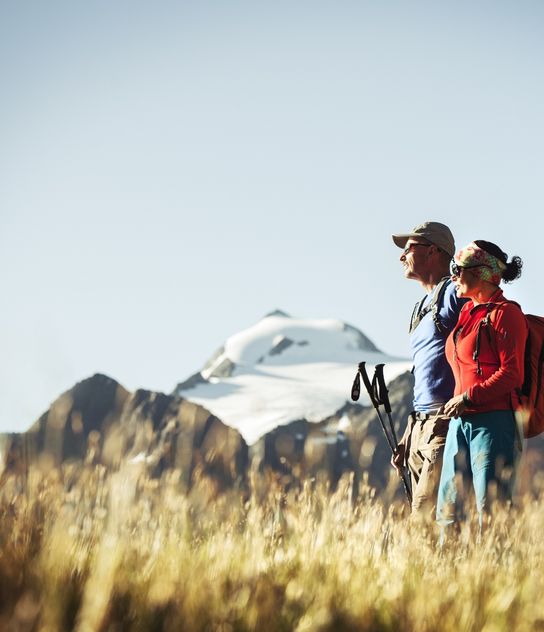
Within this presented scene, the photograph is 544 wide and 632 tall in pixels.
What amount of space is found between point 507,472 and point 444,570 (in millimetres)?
1021

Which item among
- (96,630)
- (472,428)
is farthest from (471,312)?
(96,630)

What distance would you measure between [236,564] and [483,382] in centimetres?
200

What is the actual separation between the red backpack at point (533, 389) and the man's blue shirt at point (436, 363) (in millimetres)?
614

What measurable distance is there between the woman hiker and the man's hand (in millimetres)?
610

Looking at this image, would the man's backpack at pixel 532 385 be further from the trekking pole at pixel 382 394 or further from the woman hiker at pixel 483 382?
the trekking pole at pixel 382 394

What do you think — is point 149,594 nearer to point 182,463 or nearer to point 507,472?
point 182,463

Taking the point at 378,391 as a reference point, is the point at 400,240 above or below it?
above

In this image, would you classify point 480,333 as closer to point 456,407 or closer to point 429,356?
point 456,407

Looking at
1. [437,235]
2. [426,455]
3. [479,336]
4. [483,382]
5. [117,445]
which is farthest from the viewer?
[437,235]

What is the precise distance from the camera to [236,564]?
334 centimetres

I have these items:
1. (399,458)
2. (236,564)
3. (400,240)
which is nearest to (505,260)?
(400,240)

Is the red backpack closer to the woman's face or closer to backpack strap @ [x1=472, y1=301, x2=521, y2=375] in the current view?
backpack strap @ [x1=472, y1=301, x2=521, y2=375]

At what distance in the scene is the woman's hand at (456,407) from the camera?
4762mm

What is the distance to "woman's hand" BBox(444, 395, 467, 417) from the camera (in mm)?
4762
